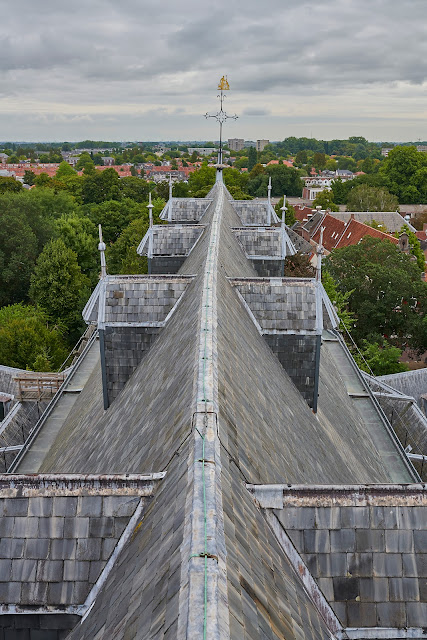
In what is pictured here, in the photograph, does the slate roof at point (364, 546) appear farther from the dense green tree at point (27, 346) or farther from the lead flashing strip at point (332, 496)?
the dense green tree at point (27, 346)

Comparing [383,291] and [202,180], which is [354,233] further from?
[202,180]

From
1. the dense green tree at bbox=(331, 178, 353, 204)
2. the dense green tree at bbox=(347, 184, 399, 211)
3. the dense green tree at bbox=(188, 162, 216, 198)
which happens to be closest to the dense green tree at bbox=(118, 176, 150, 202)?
the dense green tree at bbox=(188, 162, 216, 198)

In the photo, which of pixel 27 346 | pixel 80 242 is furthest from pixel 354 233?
pixel 27 346

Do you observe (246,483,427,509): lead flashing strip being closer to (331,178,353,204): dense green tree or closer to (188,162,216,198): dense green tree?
(188,162,216,198): dense green tree

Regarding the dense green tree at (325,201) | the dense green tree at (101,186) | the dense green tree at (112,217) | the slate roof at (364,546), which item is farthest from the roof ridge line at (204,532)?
the dense green tree at (325,201)

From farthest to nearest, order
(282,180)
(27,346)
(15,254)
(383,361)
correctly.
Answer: (282,180) → (15,254) → (383,361) → (27,346)

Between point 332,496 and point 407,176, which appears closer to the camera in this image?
point 332,496

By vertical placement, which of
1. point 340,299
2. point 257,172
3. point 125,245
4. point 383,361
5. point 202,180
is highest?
point 257,172
